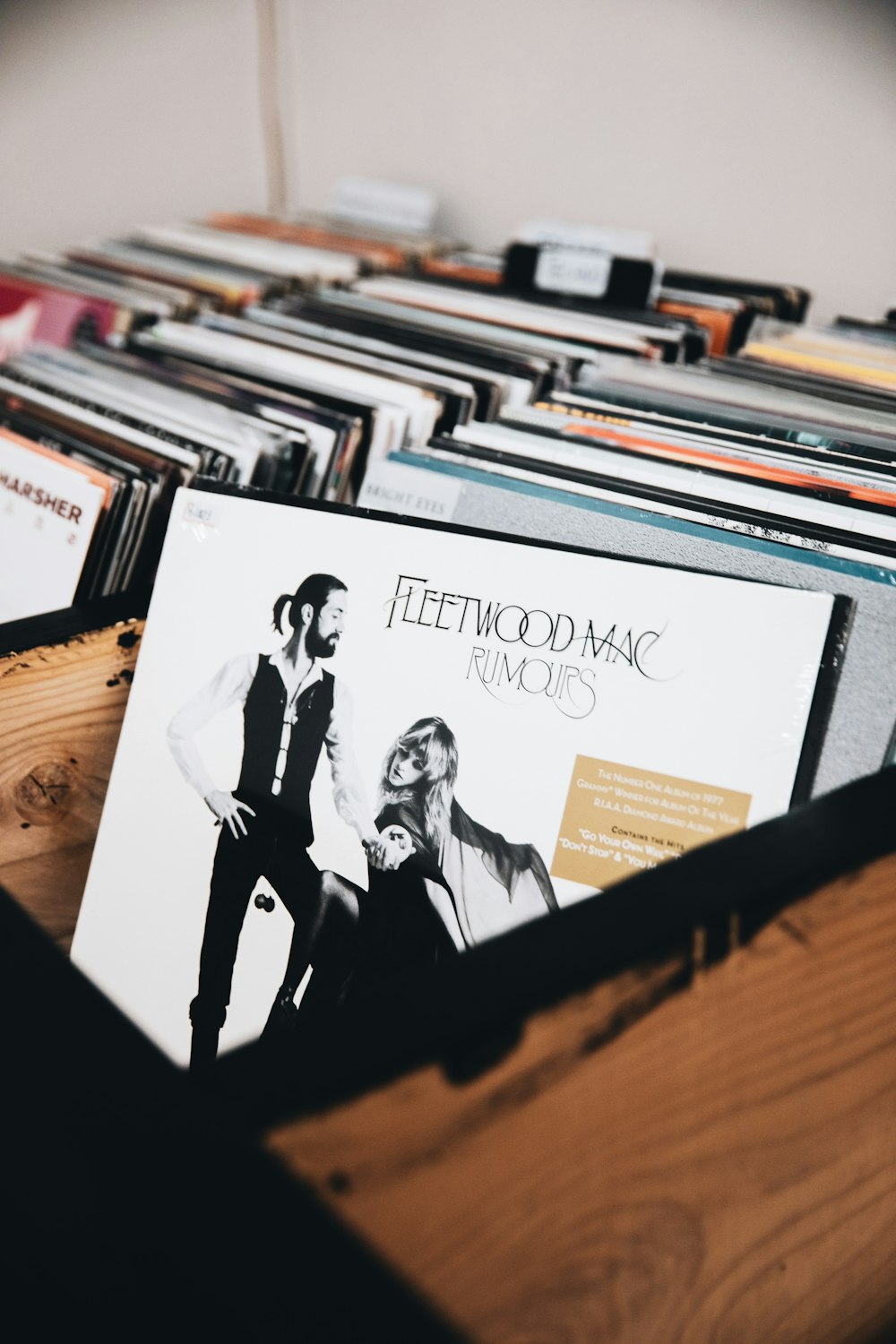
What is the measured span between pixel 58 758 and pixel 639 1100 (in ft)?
1.85

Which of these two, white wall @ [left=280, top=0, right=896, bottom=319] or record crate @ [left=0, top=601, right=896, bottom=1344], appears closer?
record crate @ [left=0, top=601, right=896, bottom=1344]

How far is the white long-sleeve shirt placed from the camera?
0.64m

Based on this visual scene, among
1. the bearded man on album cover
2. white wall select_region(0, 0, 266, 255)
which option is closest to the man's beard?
the bearded man on album cover

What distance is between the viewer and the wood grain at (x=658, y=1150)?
0.92ft

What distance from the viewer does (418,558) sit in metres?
0.66

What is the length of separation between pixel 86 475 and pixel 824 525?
0.63m

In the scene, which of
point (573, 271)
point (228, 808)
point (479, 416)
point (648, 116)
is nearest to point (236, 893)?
point (228, 808)

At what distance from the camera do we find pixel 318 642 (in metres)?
0.67

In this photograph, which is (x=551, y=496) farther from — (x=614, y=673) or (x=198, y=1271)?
(x=198, y=1271)

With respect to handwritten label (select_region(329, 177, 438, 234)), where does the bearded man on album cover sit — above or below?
below

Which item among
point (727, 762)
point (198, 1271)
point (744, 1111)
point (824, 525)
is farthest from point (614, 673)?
point (198, 1271)

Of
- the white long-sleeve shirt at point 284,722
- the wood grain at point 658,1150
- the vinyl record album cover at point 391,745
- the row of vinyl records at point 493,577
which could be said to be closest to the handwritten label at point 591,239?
the row of vinyl records at point 493,577

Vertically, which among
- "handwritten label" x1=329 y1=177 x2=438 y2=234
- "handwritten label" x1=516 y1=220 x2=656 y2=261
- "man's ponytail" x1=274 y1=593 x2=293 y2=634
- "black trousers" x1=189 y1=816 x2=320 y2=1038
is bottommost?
"black trousers" x1=189 y1=816 x2=320 y2=1038

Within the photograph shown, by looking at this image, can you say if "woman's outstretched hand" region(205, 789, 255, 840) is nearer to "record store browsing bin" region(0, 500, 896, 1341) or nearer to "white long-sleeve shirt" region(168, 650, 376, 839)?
"white long-sleeve shirt" region(168, 650, 376, 839)
